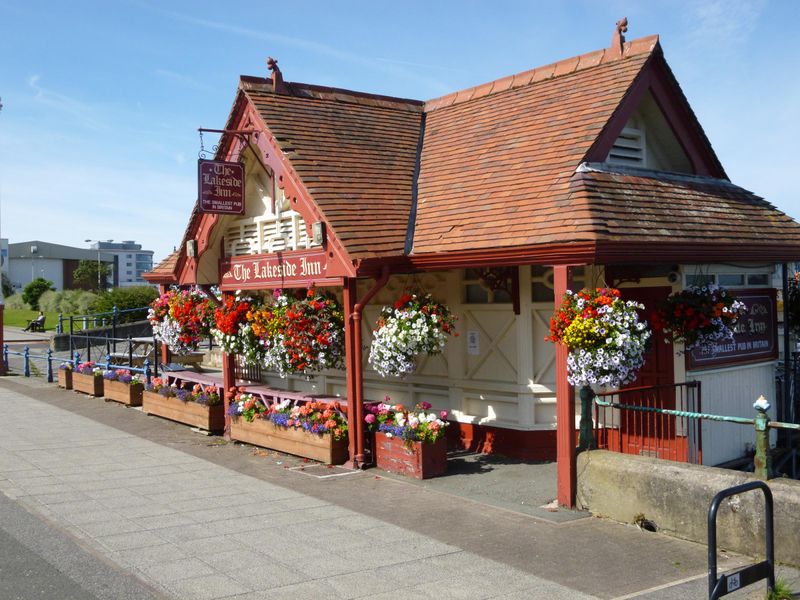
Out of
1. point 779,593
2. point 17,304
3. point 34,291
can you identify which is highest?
point 34,291

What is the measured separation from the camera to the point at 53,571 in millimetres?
6562

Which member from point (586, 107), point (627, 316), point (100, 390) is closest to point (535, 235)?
point (627, 316)

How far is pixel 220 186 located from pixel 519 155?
4.47 m

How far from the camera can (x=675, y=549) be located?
22.9 ft

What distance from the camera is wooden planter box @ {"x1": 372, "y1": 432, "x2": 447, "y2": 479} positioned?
31.9ft

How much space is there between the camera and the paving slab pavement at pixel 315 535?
20.5 ft

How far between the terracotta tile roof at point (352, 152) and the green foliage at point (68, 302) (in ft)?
127

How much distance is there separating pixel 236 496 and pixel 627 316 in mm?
4793

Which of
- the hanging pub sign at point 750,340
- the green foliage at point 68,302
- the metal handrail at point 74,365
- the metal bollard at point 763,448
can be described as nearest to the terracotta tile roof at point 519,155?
the metal bollard at point 763,448

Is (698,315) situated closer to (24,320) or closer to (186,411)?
(186,411)

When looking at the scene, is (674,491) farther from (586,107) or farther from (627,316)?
(586,107)

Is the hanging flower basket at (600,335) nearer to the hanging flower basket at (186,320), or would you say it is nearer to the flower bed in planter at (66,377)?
the hanging flower basket at (186,320)

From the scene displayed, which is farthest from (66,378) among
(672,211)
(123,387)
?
(672,211)

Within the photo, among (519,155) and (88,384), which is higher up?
(519,155)
